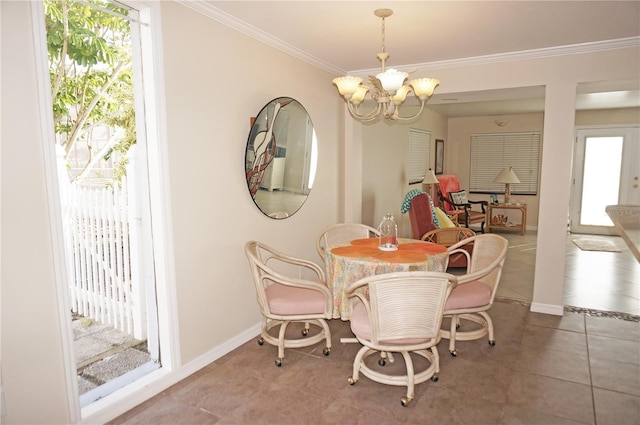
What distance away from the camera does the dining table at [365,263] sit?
272cm

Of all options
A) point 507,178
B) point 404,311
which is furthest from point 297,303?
point 507,178

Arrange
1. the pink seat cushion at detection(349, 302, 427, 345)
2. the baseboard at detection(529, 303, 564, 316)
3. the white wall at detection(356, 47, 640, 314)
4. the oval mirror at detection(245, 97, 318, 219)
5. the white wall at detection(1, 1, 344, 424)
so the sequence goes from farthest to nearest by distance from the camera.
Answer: the baseboard at detection(529, 303, 564, 316) < the white wall at detection(356, 47, 640, 314) < the oval mirror at detection(245, 97, 318, 219) < the pink seat cushion at detection(349, 302, 427, 345) < the white wall at detection(1, 1, 344, 424)

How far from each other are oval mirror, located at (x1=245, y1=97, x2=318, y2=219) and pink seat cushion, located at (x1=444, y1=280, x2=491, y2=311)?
5.18 ft

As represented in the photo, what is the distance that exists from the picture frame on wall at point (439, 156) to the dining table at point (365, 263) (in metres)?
5.81

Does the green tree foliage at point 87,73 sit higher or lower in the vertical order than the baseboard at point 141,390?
higher

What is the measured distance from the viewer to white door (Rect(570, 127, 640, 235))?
7.62 meters

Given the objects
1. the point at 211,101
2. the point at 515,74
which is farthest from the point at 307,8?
the point at 515,74

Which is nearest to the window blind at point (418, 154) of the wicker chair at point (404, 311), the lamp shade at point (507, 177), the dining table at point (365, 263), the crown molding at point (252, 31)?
the lamp shade at point (507, 177)

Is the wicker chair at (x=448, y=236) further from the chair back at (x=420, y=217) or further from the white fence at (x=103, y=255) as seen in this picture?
the white fence at (x=103, y=255)

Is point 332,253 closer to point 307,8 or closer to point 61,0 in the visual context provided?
point 307,8

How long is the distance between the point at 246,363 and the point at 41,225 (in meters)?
1.61

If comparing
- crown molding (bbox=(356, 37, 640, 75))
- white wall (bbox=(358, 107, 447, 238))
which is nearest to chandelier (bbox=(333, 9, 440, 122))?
crown molding (bbox=(356, 37, 640, 75))

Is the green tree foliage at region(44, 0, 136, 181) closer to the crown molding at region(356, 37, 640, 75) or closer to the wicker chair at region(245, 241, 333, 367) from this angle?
the wicker chair at region(245, 241, 333, 367)

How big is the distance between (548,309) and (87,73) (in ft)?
15.0
